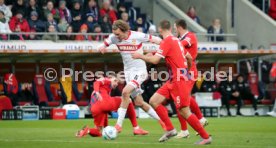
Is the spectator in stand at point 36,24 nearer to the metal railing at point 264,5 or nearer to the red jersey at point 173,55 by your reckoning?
the metal railing at point 264,5

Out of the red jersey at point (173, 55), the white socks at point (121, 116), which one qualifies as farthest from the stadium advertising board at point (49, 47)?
the red jersey at point (173, 55)

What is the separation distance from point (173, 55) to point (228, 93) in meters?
17.0

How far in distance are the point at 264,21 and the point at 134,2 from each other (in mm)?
5289

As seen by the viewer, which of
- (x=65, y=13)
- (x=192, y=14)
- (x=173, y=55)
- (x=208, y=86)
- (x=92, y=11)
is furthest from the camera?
(x=192, y=14)

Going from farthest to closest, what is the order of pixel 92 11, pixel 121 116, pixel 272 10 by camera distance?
1. pixel 272 10
2. pixel 92 11
3. pixel 121 116

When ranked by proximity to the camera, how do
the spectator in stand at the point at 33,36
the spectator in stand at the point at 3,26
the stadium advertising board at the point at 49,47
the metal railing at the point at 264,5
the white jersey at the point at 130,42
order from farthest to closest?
the metal railing at the point at 264,5 < the spectator in stand at the point at 33,36 < the spectator in stand at the point at 3,26 < the stadium advertising board at the point at 49,47 < the white jersey at the point at 130,42

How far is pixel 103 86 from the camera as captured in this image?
63.6ft

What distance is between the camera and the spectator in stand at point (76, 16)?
106 feet

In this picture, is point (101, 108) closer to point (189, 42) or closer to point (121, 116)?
point (121, 116)

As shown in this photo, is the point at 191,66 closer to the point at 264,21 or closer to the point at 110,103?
the point at 110,103

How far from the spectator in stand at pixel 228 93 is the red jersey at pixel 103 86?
44.6 ft

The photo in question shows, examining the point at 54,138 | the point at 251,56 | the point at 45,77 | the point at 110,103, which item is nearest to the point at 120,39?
the point at 110,103

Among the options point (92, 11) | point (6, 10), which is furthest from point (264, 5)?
point (6, 10)

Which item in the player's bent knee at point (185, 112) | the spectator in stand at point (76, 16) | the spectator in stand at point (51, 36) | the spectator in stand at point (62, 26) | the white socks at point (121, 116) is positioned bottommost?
the white socks at point (121, 116)
